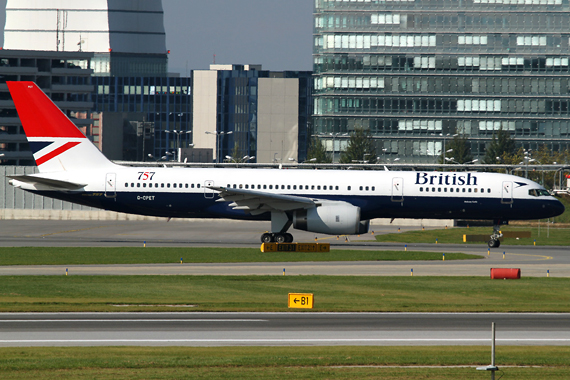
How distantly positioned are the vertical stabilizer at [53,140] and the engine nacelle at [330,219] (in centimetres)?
1331

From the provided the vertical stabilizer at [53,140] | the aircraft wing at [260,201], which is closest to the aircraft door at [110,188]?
the vertical stabilizer at [53,140]

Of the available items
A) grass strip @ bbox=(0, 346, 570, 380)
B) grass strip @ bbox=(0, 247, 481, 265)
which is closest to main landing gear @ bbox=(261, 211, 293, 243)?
grass strip @ bbox=(0, 247, 481, 265)

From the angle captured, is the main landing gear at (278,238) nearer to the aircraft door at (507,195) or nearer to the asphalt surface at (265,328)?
the asphalt surface at (265,328)

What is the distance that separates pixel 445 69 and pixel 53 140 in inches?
4215

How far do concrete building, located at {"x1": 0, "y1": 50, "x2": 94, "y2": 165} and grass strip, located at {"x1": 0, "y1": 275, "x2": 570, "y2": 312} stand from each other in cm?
11128

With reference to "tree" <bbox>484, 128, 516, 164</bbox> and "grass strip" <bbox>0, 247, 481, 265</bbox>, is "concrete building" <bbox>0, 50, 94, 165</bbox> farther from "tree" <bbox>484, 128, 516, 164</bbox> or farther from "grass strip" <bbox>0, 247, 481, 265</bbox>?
"grass strip" <bbox>0, 247, 481, 265</bbox>

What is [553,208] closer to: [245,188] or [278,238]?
[278,238]

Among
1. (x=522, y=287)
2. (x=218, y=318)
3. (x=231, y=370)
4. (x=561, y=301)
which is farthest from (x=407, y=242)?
(x=231, y=370)

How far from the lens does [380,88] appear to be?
146750mm

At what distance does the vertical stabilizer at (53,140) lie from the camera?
48.9 metres

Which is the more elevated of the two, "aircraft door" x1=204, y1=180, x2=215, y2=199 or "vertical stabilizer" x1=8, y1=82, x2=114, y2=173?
"vertical stabilizer" x1=8, y1=82, x2=114, y2=173

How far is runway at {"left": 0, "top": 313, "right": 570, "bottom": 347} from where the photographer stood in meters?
21.0

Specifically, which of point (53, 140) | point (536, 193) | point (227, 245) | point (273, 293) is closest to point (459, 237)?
point (536, 193)

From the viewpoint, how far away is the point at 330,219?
4622 cm
